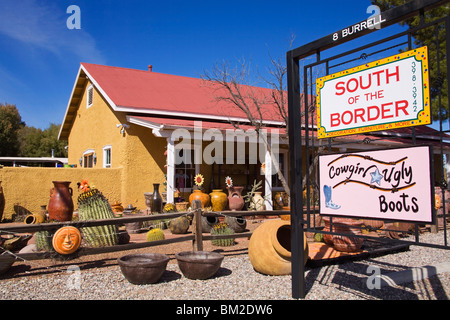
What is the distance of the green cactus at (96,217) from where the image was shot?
652cm

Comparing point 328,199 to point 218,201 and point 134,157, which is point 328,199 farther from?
point 134,157

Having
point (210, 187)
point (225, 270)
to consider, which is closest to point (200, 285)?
point (225, 270)

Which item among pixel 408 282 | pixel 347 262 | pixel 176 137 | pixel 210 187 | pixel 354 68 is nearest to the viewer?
pixel 354 68

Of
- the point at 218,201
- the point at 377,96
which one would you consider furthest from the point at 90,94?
the point at 377,96

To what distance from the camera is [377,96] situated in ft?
11.5

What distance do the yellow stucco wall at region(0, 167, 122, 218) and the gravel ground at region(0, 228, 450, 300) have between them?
648 centimetres

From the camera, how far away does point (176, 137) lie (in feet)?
35.9

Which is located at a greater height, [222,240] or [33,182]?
[33,182]

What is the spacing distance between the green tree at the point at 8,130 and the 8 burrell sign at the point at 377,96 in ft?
111

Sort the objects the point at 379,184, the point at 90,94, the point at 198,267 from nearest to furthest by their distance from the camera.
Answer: the point at 379,184 < the point at 198,267 < the point at 90,94

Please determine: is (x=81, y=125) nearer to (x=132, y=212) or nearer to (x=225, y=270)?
(x=132, y=212)

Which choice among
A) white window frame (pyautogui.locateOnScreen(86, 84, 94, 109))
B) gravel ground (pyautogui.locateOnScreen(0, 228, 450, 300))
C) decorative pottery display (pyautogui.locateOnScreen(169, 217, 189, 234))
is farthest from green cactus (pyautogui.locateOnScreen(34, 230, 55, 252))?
white window frame (pyautogui.locateOnScreen(86, 84, 94, 109))

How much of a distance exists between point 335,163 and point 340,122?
47 centimetres

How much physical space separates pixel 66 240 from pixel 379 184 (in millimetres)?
4419
